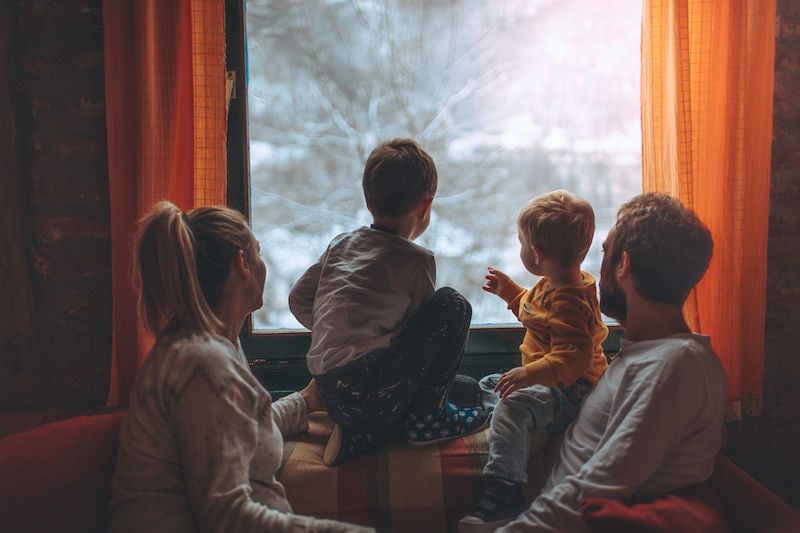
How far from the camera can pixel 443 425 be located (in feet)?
5.95

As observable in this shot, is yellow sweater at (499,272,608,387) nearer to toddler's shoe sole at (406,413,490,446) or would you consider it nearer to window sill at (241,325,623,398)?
toddler's shoe sole at (406,413,490,446)

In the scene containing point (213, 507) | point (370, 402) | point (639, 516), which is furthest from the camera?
point (370, 402)

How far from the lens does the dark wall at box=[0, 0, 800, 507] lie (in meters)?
2.09

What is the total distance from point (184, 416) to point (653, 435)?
0.93 metres

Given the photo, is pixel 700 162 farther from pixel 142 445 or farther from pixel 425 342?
pixel 142 445

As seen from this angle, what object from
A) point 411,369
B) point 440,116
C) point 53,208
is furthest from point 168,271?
point 440,116

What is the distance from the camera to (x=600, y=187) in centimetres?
231

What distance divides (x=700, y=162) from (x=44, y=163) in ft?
6.96

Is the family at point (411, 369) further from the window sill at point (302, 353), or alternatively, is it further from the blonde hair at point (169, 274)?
the window sill at point (302, 353)

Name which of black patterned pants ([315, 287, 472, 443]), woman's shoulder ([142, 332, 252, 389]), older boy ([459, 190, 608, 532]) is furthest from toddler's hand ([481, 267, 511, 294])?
woman's shoulder ([142, 332, 252, 389])

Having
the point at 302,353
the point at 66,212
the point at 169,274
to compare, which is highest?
the point at 66,212

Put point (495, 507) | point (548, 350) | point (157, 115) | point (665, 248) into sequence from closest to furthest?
point (665, 248), point (495, 507), point (548, 350), point (157, 115)

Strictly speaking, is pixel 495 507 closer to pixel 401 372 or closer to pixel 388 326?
pixel 401 372

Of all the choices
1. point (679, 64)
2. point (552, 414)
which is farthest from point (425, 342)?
point (679, 64)
